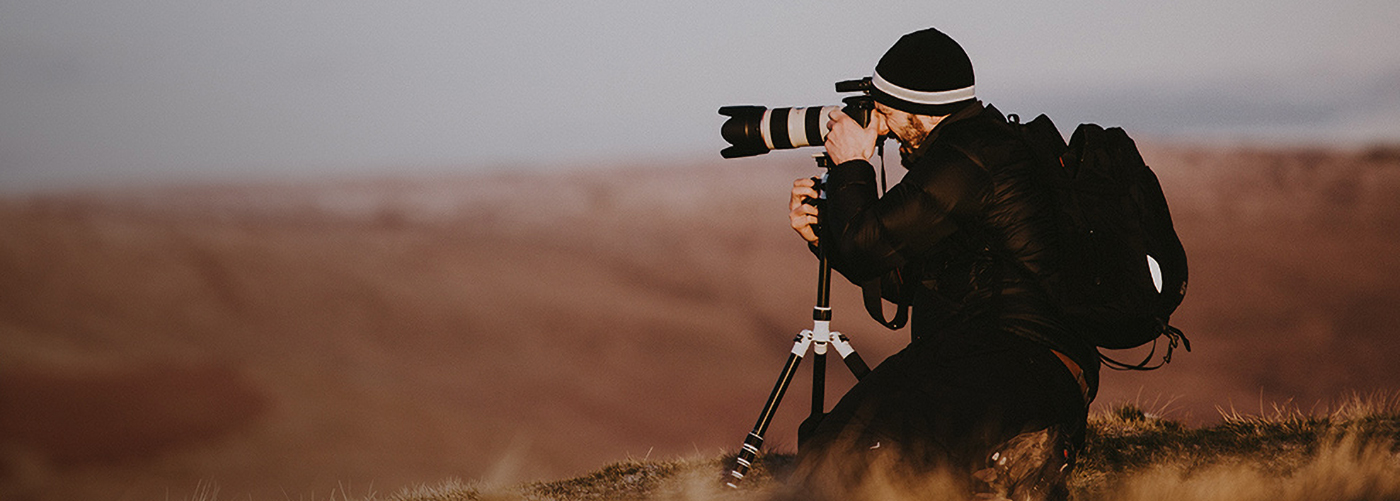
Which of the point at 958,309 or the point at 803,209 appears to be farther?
the point at 803,209

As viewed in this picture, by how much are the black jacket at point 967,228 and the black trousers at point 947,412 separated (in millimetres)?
77

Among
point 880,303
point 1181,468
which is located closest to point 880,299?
point 880,303

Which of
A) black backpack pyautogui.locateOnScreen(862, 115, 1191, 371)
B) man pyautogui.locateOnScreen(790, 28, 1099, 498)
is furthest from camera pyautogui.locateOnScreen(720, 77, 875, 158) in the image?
black backpack pyautogui.locateOnScreen(862, 115, 1191, 371)

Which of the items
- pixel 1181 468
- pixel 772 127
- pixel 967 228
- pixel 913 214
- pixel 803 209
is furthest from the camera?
pixel 1181 468

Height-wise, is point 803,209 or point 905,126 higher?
point 905,126

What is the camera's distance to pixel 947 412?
2.72m

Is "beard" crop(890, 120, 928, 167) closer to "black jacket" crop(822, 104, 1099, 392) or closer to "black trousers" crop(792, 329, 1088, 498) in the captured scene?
"black jacket" crop(822, 104, 1099, 392)

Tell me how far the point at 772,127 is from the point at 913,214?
900mm

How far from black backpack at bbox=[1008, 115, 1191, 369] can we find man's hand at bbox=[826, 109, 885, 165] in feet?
1.33

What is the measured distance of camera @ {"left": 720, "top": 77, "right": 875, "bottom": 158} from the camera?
3373 mm

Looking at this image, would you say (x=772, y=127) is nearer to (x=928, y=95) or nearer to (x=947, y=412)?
(x=928, y=95)

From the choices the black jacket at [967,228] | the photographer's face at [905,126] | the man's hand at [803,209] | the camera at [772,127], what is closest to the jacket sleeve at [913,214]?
the black jacket at [967,228]

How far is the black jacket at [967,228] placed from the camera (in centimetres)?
271

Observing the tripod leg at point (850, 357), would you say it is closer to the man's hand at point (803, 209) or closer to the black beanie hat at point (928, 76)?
the man's hand at point (803, 209)
